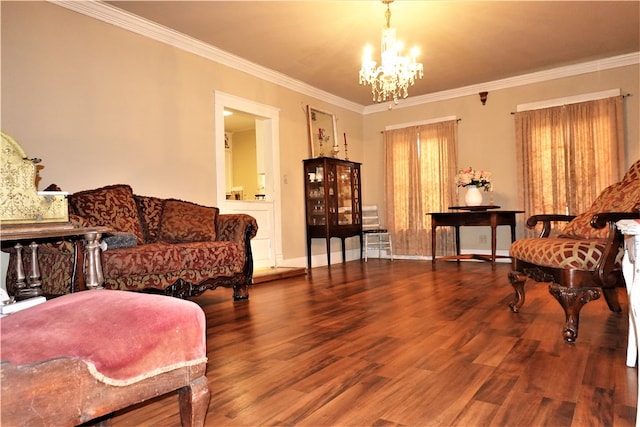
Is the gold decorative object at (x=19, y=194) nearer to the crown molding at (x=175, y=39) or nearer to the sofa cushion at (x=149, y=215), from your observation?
the sofa cushion at (x=149, y=215)

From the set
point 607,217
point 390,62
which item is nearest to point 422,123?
point 390,62

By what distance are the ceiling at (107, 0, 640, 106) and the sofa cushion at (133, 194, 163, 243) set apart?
5.81ft

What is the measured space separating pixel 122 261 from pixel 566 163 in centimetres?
561

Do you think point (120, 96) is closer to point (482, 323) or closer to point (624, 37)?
point (482, 323)

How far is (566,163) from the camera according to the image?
18.6 feet

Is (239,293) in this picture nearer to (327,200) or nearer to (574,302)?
(574,302)

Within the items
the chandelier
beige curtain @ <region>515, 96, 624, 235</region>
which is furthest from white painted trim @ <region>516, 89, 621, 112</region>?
the chandelier

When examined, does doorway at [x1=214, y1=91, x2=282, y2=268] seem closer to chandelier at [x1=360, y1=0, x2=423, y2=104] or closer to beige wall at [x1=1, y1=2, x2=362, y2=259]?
beige wall at [x1=1, y1=2, x2=362, y2=259]

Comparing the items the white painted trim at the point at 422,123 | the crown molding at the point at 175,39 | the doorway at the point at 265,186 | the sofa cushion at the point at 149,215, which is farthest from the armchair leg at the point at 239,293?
the white painted trim at the point at 422,123

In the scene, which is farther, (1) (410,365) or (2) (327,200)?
(2) (327,200)

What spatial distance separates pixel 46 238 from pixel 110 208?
1.25 m

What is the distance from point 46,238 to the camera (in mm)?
2160

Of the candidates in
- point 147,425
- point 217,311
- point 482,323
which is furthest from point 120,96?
point 482,323

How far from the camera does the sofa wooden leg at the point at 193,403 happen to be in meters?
1.05
